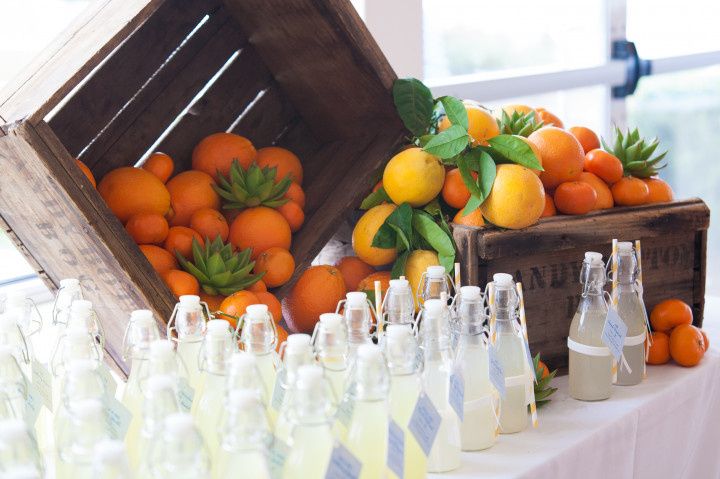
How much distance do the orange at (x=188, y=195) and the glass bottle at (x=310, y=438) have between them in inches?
30.3

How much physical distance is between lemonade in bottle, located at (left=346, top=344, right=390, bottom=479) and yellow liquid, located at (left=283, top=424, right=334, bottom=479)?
0.22ft

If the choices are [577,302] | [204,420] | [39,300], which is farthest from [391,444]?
[39,300]

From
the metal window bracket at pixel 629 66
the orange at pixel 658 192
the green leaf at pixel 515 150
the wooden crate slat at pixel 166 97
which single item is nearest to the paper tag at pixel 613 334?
the green leaf at pixel 515 150

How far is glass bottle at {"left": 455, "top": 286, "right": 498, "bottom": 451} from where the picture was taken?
3.62ft

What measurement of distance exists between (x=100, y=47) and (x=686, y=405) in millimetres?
1095

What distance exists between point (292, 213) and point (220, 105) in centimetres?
28

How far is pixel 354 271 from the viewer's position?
61.3 inches

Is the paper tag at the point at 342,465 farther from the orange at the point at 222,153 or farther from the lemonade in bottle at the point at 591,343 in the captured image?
the orange at the point at 222,153

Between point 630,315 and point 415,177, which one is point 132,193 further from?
point 630,315

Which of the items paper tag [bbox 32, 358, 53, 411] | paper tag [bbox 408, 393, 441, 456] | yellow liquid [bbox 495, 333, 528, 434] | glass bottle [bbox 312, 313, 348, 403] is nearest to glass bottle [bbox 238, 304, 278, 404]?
glass bottle [bbox 312, 313, 348, 403]

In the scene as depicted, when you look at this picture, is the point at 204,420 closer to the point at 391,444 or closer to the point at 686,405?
the point at 391,444

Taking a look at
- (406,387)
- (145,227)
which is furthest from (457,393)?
(145,227)

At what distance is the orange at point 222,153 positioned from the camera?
1540 millimetres

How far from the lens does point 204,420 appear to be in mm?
895
